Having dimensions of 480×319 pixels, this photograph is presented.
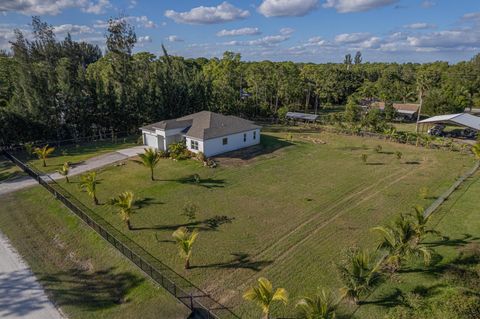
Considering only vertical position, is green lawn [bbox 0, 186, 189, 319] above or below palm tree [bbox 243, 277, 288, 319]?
below

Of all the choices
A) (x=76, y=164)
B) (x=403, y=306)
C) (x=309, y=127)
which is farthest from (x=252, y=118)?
(x=403, y=306)

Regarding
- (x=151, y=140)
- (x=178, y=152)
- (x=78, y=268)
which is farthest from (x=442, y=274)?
(x=151, y=140)

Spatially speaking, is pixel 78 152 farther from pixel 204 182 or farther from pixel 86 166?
pixel 204 182

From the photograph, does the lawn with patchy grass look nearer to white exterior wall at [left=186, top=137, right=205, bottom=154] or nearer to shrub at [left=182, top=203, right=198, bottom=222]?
shrub at [left=182, top=203, right=198, bottom=222]

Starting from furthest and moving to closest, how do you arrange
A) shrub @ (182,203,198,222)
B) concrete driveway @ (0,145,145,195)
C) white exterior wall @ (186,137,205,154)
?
white exterior wall @ (186,137,205,154), concrete driveway @ (0,145,145,195), shrub @ (182,203,198,222)

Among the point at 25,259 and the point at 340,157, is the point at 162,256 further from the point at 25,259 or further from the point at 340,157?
Result: the point at 340,157

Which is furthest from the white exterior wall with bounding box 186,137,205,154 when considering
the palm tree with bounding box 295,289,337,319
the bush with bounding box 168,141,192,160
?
the palm tree with bounding box 295,289,337,319
